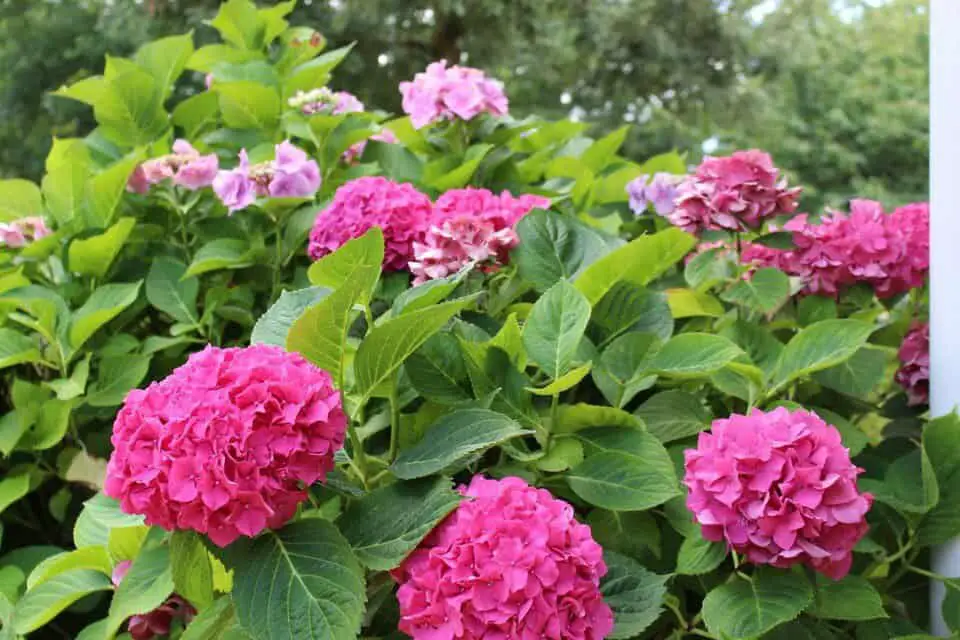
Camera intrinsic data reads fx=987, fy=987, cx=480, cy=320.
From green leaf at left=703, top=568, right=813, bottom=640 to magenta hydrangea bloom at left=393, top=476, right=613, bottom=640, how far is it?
0.15 meters

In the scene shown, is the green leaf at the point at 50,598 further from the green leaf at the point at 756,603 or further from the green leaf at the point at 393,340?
the green leaf at the point at 756,603

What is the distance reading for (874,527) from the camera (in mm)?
1505

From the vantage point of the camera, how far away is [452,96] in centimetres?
188

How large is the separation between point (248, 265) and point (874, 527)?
1110 millimetres

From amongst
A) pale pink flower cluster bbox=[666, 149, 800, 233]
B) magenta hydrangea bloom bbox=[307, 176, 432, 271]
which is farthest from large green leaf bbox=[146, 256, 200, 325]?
pale pink flower cluster bbox=[666, 149, 800, 233]

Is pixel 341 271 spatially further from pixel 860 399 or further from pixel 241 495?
pixel 860 399

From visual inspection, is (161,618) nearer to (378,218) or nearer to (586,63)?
(378,218)

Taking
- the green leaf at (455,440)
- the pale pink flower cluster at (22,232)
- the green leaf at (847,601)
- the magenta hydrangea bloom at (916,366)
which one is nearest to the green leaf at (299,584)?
the green leaf at (455,440)

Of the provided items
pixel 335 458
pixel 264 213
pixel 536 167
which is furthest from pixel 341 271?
pixel 536 167

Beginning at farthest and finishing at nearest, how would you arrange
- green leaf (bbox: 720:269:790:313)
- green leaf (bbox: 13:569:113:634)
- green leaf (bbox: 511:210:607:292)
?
green leaf (bbox: 720:269:790:313)
green leaf (bbox: 511:210:607:292)
green leaf (bbox: 13:569:113:634)

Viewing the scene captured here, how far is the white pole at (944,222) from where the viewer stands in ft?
4.67

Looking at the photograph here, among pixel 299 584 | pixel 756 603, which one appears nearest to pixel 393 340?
pixel 299 584

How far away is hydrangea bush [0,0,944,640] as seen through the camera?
37.7 inches

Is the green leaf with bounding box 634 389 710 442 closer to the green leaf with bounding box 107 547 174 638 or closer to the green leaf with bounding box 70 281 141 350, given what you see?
the green leaf with bounding box 107 547 174 638
